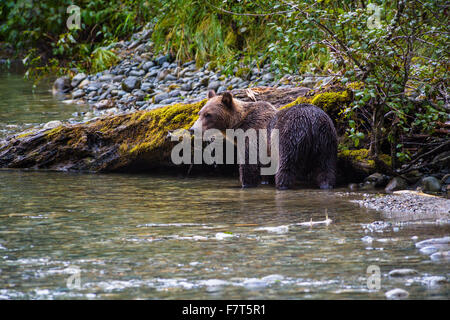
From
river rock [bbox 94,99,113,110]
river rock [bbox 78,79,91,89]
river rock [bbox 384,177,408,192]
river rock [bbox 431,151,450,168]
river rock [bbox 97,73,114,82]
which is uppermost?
river rock [bbox 97,73,114,82]

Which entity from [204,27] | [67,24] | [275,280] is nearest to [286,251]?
[275,280]

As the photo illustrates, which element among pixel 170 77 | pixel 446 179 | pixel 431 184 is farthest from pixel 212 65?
pixel 431 184

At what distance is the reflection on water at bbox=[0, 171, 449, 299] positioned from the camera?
Answer: 3.38m

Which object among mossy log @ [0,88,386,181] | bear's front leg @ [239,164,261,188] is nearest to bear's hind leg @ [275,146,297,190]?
bear's front leg @ [239,164,261,188]

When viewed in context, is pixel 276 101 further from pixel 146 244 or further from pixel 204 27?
pixel 204 27

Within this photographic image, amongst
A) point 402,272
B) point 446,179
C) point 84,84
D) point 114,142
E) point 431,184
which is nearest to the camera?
point 402,272

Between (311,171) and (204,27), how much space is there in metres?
7.47

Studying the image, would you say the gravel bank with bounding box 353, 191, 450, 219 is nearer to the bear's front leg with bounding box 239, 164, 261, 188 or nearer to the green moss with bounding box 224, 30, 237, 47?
the bear's front leg with bounding box 239, 164, 261, 188

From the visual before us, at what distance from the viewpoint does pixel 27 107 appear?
1305cm

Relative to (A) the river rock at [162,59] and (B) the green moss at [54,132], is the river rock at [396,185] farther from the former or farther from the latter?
(A) the river rock at [162,59]

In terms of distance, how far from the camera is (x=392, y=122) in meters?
6.73

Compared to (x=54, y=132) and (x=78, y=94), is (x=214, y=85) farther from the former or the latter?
(x=54, y=132)

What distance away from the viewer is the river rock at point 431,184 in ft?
20.3

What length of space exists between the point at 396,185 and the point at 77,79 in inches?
438
